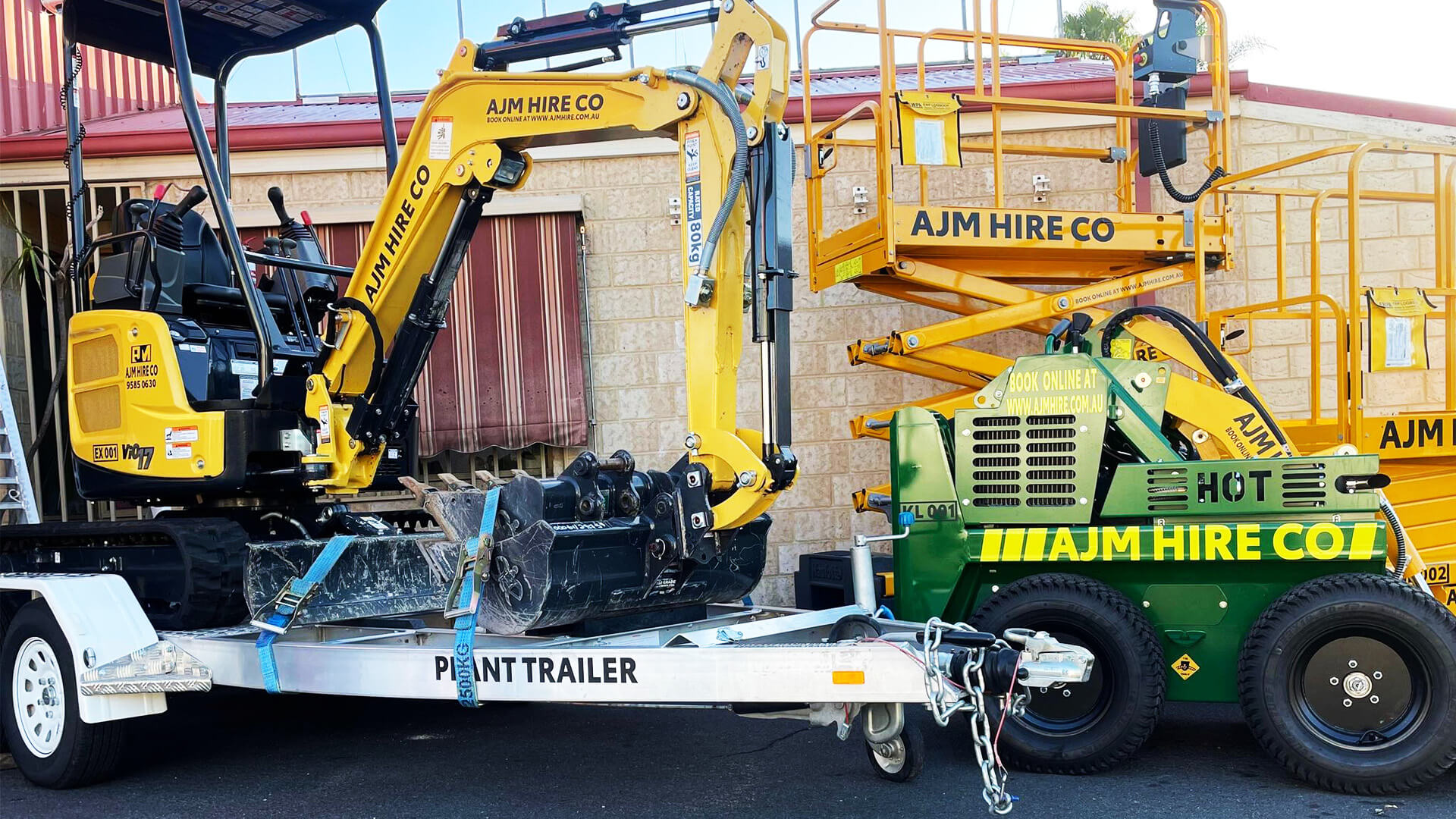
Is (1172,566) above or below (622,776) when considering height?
above

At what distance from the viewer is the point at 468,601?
5.11 metres

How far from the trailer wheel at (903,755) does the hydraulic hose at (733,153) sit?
222cm

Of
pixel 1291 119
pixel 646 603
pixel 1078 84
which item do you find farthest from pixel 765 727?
pixel 1291 119

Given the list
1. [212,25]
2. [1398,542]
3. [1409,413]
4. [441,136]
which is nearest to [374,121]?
[212,25]

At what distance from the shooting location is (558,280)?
33.2 feet

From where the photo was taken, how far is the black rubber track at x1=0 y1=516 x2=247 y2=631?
5.93m

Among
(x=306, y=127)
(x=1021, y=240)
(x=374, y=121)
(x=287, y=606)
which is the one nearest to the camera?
(x=287, y=606)

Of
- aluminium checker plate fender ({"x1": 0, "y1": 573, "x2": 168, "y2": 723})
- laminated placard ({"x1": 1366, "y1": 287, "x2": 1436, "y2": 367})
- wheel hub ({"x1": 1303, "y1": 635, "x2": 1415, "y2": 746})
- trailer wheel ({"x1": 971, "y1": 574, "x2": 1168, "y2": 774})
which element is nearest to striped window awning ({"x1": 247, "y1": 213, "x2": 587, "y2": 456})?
aluminium checker plate fender ({"x1": 0, "y1": 573, "x2": 168, "y2": 723})

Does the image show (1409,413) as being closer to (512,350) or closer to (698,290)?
(698,290)

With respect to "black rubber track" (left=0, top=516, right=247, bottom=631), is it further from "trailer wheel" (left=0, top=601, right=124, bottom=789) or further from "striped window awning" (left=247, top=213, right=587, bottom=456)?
"striped window awning" (left=247, top=213, right=587, bottom=456)

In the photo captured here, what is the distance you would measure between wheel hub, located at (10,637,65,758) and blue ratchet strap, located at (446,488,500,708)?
227 cm

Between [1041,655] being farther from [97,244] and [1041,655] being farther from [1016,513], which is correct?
[97,244]

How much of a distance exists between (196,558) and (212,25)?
3222 mm

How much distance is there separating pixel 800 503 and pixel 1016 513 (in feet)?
13.1
